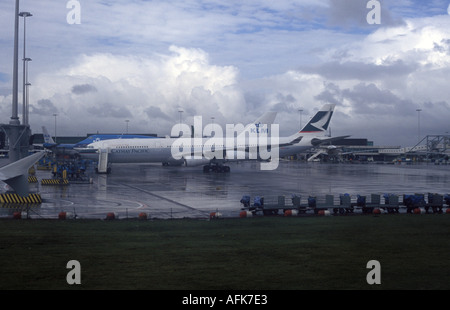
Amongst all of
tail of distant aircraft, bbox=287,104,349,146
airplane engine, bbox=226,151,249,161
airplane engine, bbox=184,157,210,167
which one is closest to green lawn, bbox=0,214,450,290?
airplane engine, bbox=184,157,210,167

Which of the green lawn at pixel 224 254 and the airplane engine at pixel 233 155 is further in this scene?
the airplane engine at pixel 233 155

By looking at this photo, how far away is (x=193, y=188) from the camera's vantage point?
42781mm

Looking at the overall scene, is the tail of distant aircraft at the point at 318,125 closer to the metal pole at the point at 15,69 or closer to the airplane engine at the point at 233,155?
the airplane engine at the point at 233,155

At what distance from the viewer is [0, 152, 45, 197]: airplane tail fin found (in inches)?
1127

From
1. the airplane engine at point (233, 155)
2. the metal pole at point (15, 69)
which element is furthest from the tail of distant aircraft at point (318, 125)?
the metal pole at point (15, 69)

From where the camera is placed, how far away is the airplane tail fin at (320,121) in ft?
246

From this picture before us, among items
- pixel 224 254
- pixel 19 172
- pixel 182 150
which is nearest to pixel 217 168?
pixel 182 150

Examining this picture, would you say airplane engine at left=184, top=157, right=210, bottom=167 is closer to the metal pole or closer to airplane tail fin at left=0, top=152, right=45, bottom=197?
the metal pole

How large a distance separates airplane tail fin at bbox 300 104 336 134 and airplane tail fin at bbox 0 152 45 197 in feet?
171

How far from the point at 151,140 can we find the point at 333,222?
48.6 m

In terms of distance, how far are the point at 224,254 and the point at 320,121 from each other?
6336cm

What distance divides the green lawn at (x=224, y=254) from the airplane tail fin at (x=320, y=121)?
5296 cm

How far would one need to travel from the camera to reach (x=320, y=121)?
2965 inches
